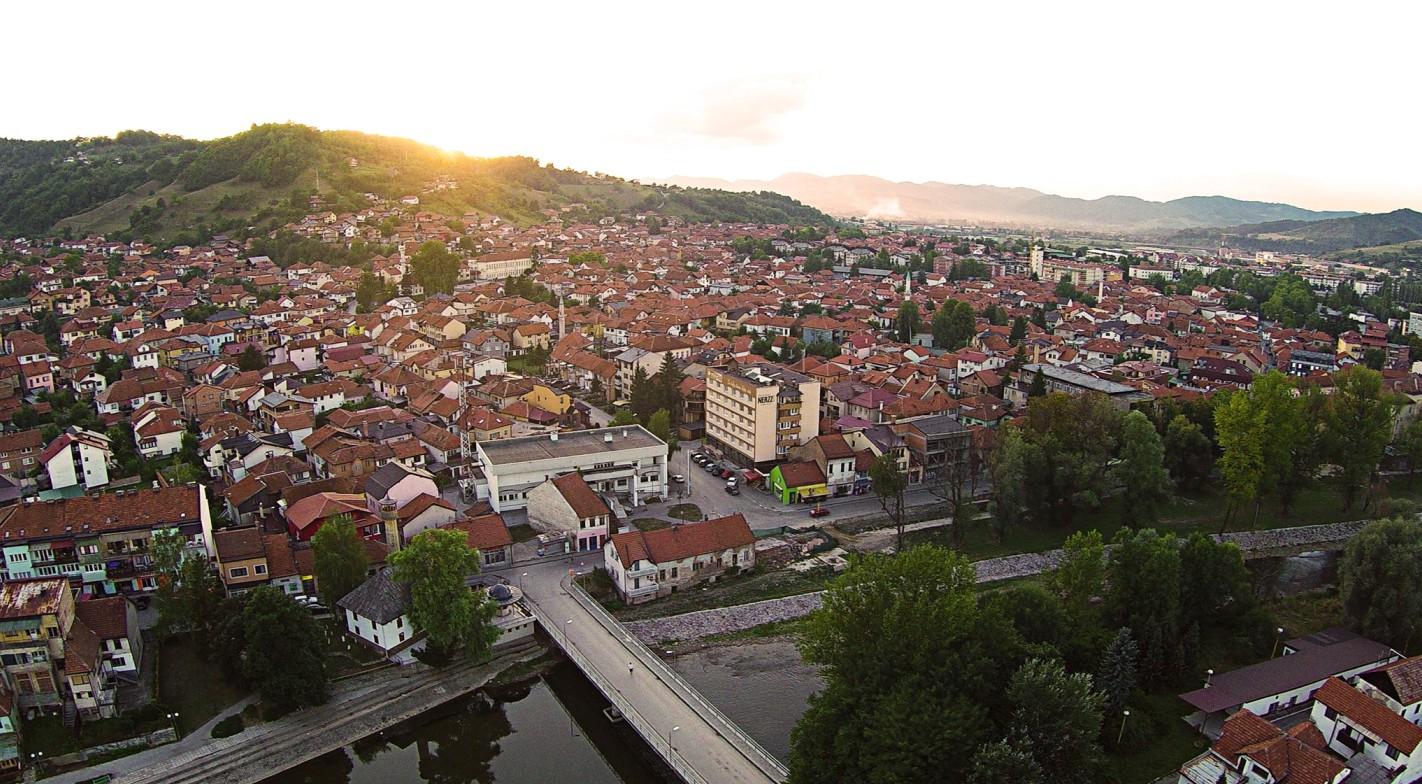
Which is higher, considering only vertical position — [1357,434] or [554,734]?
[1357,434]

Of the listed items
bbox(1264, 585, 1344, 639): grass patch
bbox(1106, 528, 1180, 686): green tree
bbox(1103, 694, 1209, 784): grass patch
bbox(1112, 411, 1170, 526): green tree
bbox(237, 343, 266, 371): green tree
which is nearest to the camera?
bbox(1103, 694, 1209, 784): grass patch

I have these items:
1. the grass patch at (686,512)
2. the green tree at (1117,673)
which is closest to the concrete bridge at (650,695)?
the grass patch at (686,512)

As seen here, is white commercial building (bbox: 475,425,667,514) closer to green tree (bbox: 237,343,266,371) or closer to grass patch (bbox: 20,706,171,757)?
grass patch (bbox: 20,706,171,757)

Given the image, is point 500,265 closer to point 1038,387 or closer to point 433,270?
point 433,270

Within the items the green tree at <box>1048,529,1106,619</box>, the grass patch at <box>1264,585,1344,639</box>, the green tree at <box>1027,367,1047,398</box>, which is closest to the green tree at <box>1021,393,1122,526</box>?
the grass patch at <box>1264,585,1344,639</box>

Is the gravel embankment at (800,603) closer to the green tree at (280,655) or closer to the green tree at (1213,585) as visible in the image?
the green tree at (1213,585)

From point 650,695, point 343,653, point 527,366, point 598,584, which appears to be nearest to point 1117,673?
point 650,695

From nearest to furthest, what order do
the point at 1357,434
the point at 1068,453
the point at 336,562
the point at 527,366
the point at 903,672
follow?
1. the point at 903,672
2. the point at 336,562
3. the point at 1068,453
4. the point at 1357,434
5. the point at 527,366
